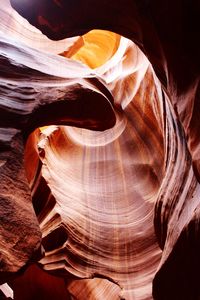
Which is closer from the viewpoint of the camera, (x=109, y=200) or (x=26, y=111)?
(x=26, y=111)

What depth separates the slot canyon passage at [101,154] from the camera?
3158 millimetres

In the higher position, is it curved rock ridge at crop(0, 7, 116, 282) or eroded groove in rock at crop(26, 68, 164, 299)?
curved rock ridge at crop(0, 7, 116, 282)

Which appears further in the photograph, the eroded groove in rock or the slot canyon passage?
the eroded groove in rock

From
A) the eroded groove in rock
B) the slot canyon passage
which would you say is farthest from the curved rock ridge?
the eroded groove in rock

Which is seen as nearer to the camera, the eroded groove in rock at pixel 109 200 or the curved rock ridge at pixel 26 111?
the curved rock ridge at pixel 26 111

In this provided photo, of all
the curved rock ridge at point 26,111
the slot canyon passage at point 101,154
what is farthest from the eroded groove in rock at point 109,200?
the curved rock ridge at point 26,111

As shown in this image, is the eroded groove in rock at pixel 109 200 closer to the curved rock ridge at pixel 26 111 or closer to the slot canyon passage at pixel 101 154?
the slot canyon passage at pixel 101 154

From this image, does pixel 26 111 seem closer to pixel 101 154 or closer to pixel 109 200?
pixel 109 200

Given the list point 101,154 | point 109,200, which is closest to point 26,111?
point 109,200

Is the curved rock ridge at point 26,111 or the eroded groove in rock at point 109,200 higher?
the curved rock ridge at point 26,111

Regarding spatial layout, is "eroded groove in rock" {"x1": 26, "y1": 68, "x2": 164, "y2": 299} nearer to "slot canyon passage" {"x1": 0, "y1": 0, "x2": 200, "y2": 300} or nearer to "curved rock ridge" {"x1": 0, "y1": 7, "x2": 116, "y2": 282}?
"slot canyon passage" {"x1": 0, "y1": 0, "x2": 200, "y2": 300}

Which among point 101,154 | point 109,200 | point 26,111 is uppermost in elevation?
point 26,111

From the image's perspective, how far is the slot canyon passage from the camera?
10.4 ft

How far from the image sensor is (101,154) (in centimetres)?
731
